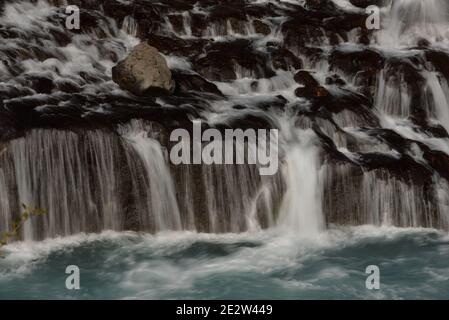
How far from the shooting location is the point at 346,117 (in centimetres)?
1520

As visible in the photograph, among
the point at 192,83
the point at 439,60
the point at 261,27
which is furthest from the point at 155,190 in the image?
the point at 439,60

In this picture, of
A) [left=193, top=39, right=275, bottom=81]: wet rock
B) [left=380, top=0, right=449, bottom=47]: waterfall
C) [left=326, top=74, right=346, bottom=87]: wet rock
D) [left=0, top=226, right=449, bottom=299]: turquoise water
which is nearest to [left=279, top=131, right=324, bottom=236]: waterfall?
[left=0, top=226, right=449, bottom=299]: turquoise water

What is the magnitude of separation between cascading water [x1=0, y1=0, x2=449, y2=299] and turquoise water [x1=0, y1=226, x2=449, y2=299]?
3 centimetres

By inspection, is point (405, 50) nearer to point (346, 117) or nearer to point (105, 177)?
point (346, 117)

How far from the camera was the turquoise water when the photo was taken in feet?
35.0

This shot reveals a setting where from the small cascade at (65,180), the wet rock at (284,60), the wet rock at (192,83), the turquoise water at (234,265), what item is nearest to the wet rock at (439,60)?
the wet rock at (284,60)

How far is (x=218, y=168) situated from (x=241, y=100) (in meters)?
3.03

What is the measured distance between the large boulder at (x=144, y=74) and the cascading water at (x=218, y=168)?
0.68ft

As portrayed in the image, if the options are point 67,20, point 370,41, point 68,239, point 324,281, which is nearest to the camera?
point 324,281

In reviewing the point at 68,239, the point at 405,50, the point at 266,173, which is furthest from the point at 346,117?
the point at 68,239

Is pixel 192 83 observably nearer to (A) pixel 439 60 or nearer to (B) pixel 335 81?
(B) pixel 335 81

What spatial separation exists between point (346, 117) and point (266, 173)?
2.98 metres

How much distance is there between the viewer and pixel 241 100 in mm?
15523

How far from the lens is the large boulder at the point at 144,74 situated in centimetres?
1482
